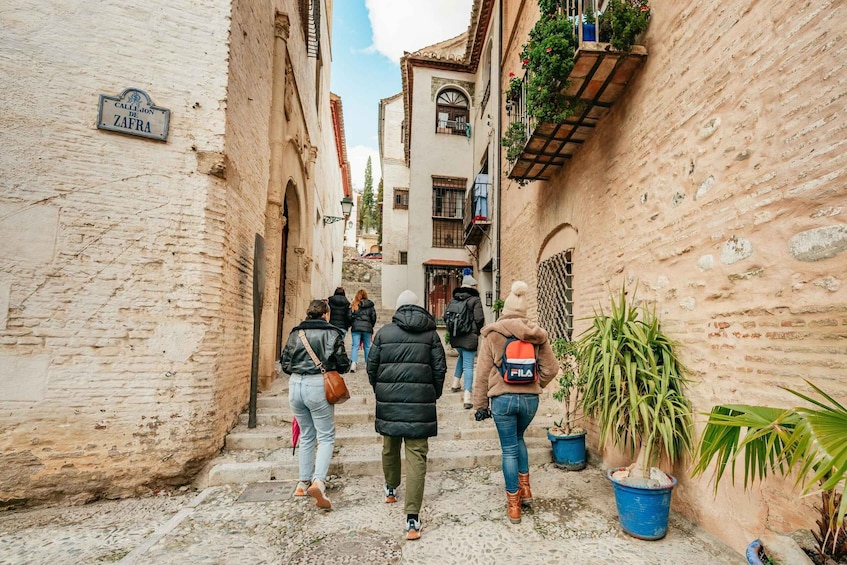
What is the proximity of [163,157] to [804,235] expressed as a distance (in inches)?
204

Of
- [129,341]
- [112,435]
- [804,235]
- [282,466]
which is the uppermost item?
[804,235]

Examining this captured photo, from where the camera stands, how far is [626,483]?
315 cm

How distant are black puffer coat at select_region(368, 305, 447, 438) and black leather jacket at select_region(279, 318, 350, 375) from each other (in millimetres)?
422

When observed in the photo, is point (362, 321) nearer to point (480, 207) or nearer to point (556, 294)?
point (556, 294)

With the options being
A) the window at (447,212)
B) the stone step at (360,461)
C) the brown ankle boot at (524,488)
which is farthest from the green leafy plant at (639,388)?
the window at (447,212)

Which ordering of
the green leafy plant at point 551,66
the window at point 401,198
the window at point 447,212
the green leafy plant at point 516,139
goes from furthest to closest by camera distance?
the window at point 401,198 < the window at point 447,212 < the green leafy plant at point 516,139 < the green leafy plant at point 551,66

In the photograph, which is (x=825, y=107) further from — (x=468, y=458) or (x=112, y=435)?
(x=112, y=435)

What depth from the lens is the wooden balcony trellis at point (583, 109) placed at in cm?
393

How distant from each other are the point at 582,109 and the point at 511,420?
11.3 feet

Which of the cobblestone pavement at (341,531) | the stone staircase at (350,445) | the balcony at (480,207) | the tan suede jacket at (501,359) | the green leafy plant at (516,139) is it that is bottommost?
the cobblestone pavement at (341,531)

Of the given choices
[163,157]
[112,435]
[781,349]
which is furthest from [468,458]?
[163,157]

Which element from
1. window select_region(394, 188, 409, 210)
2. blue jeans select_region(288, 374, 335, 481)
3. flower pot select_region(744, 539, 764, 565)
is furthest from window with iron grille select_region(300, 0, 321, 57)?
flower pot select_region(744, 539, 764, 565)

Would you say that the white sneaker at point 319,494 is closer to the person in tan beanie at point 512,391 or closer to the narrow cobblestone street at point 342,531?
the narrow cobblestone street at point 342,531

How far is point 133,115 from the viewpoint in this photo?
13.3ft
